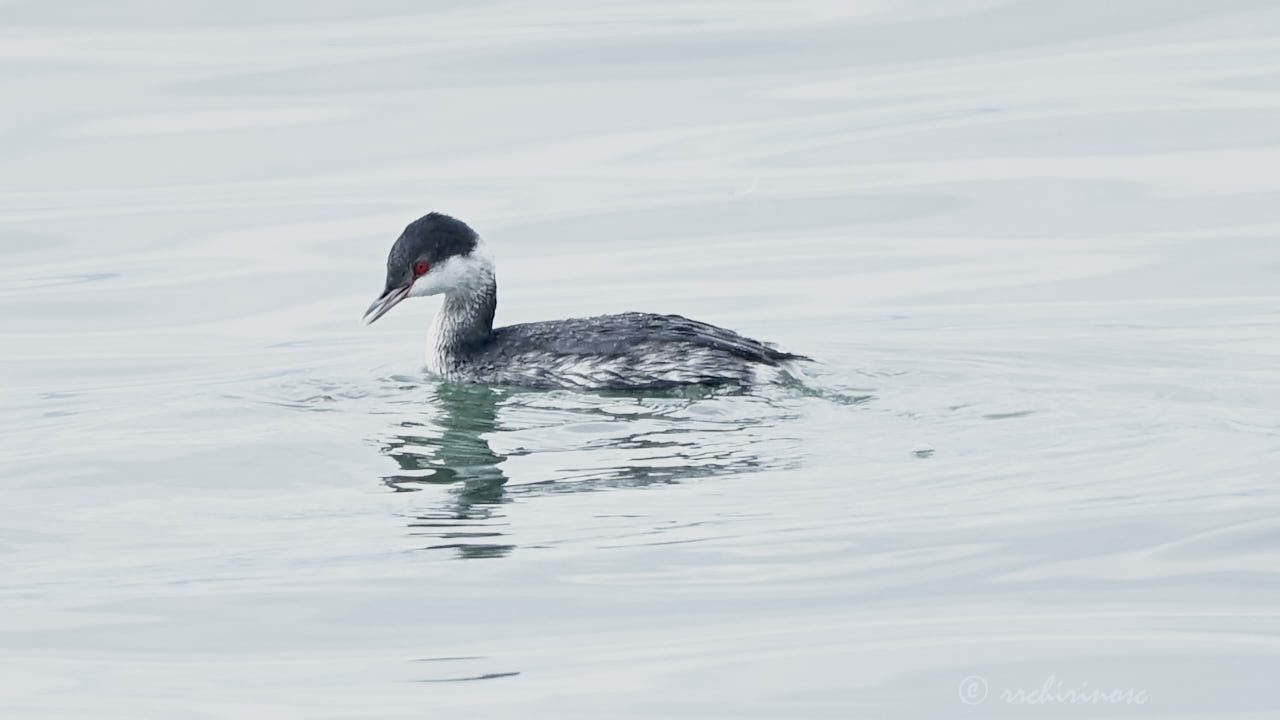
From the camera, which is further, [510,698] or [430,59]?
[430,59]

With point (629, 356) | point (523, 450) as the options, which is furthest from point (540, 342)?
point (523, 450)

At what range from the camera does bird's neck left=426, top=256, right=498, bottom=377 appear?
11812 mm

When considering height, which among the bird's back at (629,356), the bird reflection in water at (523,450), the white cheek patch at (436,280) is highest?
the white cheek patch at (436,280)

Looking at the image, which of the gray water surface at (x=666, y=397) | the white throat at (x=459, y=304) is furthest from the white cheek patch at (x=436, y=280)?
the gray water surface at (x=666, y=397)

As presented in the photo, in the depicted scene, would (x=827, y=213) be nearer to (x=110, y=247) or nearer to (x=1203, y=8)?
(x=110, y=247)

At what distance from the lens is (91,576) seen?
8016mm

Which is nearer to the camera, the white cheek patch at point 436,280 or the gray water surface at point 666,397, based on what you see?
the gray water surface at point 666,397

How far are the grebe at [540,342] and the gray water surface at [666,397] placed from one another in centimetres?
20

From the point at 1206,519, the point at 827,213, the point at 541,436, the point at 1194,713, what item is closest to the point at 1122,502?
the point at 1206,519

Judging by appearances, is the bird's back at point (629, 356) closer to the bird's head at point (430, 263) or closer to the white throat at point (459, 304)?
the white throat at point (459, 304)

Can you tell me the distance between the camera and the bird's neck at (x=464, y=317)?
11812 mm

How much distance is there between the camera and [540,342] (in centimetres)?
1133

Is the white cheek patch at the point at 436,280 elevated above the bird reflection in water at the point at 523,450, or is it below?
above

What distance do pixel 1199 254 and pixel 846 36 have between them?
7.03m
